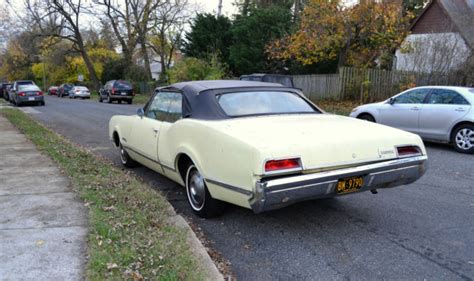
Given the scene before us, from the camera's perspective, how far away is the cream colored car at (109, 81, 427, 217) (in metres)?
3.70

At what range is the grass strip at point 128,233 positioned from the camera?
3.23 m

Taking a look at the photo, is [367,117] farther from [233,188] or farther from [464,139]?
[233,188]

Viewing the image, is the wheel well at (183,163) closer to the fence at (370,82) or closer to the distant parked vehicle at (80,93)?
the fence at (370,82)

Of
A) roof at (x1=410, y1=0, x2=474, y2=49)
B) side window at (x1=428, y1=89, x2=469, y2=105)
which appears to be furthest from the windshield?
roof at (x1=410, y1=0, x2=474, y2=49)

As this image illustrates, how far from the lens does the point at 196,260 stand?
11.3ft

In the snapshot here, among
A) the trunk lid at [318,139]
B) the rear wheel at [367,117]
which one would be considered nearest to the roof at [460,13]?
the rear wheel at [367,117]

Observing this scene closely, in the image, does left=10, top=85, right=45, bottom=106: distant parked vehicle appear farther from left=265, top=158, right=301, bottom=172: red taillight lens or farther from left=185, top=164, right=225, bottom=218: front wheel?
left=265, top=158, right=301, bottom=172: red taillight lens

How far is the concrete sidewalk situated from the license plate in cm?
233

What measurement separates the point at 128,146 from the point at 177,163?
6.84ft

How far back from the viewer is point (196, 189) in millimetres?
4801

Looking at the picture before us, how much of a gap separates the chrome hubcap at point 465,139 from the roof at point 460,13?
1596cm

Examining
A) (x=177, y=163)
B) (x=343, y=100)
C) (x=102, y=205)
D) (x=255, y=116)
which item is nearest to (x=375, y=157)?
(x=255, y=116)

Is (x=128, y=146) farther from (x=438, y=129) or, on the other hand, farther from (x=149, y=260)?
(x=438, y=129)

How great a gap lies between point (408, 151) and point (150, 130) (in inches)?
133
